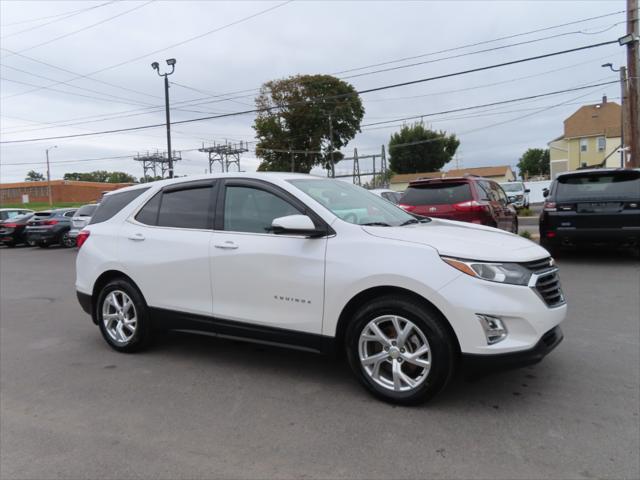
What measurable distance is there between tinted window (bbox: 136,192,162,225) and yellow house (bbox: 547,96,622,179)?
56.4 m

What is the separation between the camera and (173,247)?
4.50m

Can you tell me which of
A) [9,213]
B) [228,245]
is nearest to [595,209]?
[228,245]

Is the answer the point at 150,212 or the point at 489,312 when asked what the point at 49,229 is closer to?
the point at 150,212

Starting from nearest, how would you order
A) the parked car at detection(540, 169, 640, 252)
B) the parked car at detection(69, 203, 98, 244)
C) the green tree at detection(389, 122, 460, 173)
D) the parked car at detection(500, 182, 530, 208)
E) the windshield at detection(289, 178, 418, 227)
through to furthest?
the windshield at detection(289, 178, 418, 227) < the parked car at detection(540, 169, 640, 252) < the parked car at detection(69, 203, 98, 244) < the parked car at detection(500, 182, 530, 208) < the green tree at detection(389, 122, 460, 173)

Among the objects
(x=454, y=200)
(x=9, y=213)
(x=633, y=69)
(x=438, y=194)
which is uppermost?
(x=633, y=69)

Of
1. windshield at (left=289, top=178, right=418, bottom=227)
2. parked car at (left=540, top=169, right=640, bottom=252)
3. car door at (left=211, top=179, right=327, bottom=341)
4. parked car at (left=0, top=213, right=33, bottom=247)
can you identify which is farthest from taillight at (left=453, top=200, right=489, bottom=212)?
parked car at (left=0, top=213, right=33, bottom=247)

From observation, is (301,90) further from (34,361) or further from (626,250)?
(34,361)

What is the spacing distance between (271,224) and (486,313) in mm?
1801

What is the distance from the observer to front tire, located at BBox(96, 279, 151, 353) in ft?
15.6

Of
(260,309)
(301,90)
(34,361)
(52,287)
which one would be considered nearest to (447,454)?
(260,309)

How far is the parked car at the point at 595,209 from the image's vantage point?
27.9ft

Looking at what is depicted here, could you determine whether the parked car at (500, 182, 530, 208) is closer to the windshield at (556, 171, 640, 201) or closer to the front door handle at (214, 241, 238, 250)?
the windshield at (556, 171, 640, 201)

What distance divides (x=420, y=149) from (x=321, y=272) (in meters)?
69.6

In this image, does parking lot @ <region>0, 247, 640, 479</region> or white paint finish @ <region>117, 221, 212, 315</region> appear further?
white paint finish @ <region>117, 221, 212, 315</region>
